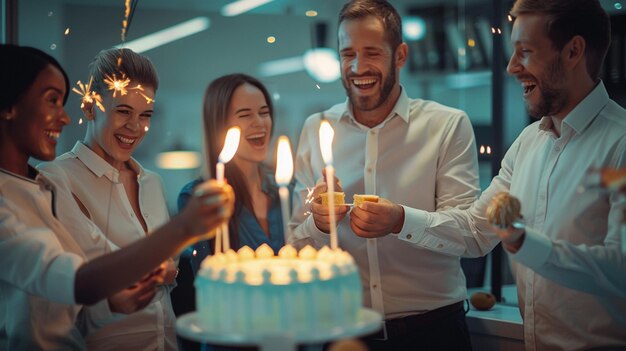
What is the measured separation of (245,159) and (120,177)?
559mm

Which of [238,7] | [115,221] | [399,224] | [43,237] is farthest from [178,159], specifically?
[43,237]

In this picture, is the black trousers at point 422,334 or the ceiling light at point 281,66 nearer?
the black trousers at point 422,334

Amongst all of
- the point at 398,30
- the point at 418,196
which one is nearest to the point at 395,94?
the point at 398,30

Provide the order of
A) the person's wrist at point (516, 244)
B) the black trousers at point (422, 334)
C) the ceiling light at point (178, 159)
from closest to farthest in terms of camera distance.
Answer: the person's wrist at point (516, 244)
the black trousers at point (422, 334)
the ceiling light at point (178, 159)

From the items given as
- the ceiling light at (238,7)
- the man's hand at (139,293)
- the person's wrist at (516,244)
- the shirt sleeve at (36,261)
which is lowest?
the man's hand at (139,293)

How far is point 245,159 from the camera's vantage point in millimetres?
2906

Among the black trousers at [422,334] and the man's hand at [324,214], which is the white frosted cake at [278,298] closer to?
the man's hand at [324,214]

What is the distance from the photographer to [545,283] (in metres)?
2.20

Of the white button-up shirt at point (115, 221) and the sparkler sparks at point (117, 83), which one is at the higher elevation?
the sparkler sparks at point (117, 83)

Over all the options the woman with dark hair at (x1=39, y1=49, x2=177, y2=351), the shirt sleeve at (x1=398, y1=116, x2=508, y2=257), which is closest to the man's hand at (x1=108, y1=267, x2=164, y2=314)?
the woman with dark hair at (x1=39, y1=49, x2=177, y2=351)

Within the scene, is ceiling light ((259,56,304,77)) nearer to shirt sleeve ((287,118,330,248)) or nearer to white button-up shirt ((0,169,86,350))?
shirt sleeve ((287,118,330,248))

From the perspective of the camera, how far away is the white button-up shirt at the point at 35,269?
69.2 inches

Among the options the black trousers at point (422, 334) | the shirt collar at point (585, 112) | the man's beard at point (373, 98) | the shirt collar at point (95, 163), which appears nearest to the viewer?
the shirt collar at point (585, 112)

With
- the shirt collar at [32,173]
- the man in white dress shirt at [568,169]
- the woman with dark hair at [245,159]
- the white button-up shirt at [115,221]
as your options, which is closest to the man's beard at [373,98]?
the woman with dark hair at [245,159]
